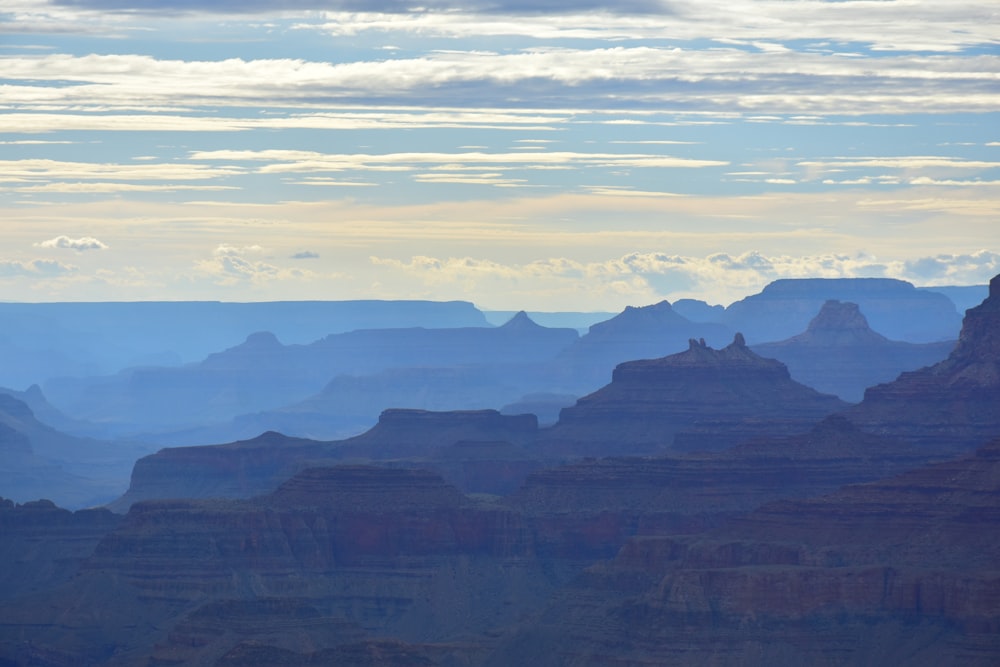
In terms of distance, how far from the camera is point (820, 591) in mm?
152000

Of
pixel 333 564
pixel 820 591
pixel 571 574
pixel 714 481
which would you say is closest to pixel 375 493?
pixel 333 564

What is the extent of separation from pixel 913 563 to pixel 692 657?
14.1 metres

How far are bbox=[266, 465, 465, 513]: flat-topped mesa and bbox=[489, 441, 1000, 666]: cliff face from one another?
28427 mm

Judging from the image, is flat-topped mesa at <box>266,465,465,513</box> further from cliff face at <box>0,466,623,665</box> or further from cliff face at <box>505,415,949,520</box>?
cliff face at <box>505,415,949,520</box>

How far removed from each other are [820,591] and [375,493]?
51.8m

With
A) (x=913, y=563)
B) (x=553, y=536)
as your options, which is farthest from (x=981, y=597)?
(x=553, y=536)

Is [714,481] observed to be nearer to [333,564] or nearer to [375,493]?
[375,493]

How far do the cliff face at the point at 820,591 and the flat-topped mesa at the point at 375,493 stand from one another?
28.4 m

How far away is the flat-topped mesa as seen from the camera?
19575 cm

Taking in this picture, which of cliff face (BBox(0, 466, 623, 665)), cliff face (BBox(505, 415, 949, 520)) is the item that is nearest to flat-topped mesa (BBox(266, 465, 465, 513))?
cliff face (BBox(0, 466, 623, 665))

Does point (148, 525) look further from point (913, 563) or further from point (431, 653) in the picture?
point (913, 563)

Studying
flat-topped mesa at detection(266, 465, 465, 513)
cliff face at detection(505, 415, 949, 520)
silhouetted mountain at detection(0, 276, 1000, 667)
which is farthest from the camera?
flat-topped mesa at detection(266, 465, 465, 513)

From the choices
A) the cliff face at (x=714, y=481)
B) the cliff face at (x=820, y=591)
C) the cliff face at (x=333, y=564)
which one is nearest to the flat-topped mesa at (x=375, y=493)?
the cliff face at (x=333, y=564)

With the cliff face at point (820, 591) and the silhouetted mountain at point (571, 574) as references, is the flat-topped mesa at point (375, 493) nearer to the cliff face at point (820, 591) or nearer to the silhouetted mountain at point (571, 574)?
the silhouetted mountain at point (571, 574)
